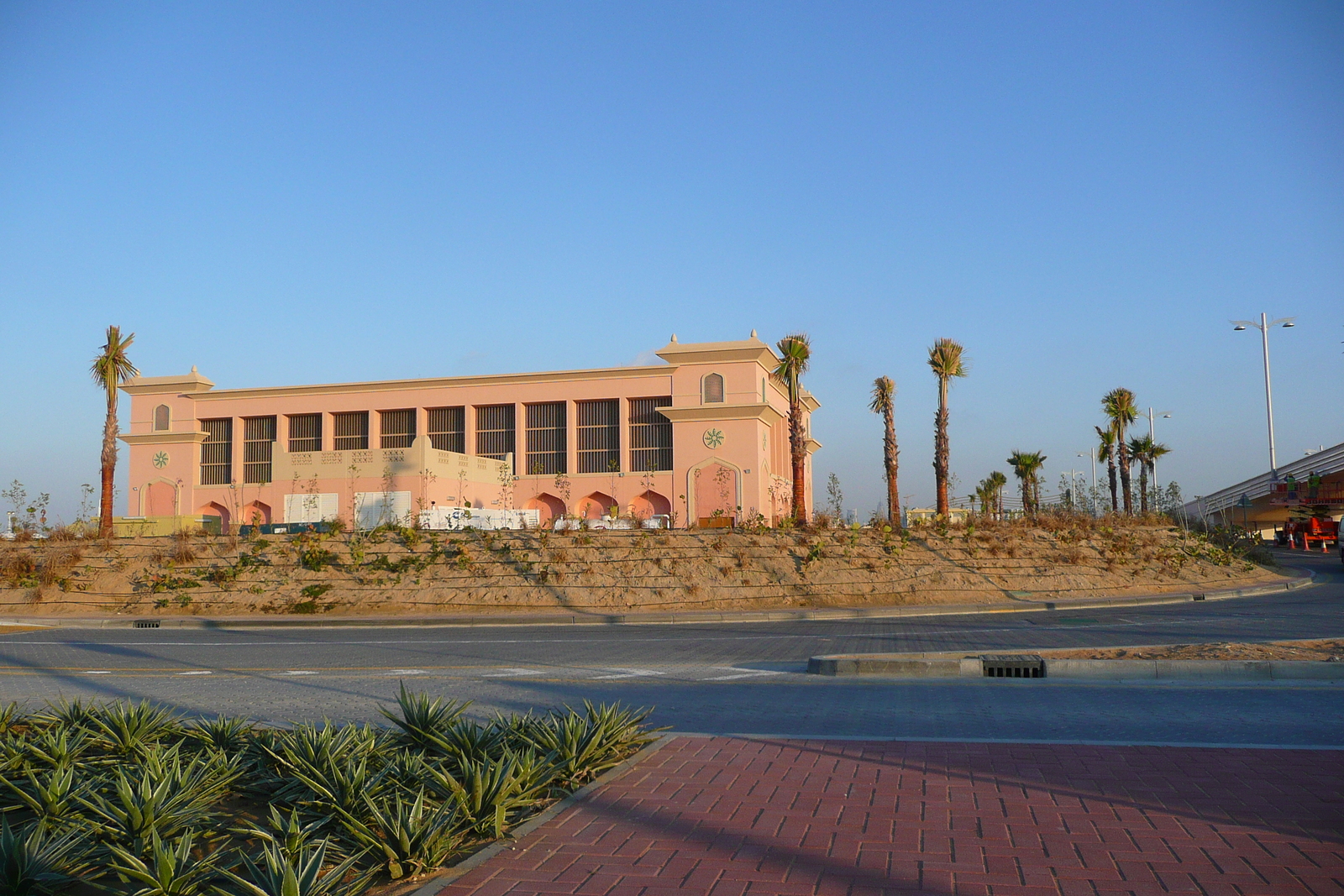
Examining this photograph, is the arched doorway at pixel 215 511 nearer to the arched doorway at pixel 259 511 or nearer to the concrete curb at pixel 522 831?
the arched doorway at pixel 259 511

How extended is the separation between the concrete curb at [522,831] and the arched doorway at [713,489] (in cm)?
4400

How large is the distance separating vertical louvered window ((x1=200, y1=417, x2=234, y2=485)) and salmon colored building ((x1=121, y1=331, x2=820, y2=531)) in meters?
0.09

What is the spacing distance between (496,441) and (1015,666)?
47.5 meters

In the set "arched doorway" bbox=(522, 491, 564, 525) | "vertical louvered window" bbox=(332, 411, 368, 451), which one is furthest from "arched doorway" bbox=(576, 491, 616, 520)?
"vertical louvered window" bbox=(332, 411, 368, 451)

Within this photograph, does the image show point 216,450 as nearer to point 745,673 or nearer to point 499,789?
point 745,673

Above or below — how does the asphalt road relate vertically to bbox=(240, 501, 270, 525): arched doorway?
below

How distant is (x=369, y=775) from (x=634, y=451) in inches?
1889

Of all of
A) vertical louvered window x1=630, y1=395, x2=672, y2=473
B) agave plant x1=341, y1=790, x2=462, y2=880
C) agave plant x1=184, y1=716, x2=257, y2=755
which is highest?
vertical louvered window x1=630, y1=395, x2=672, y2=473

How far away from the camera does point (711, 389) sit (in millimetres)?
52500

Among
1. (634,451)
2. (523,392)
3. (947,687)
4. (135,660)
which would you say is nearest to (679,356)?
(634,451)

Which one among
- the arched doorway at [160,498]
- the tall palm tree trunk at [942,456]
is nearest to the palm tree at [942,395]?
the tall palm tree trunk at [942,456]

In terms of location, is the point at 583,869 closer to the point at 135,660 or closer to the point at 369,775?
the point at 369,775

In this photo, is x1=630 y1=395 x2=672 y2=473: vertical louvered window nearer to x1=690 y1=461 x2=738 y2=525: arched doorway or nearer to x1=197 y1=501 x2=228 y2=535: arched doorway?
x1=690 y1=461 x2=738 y2=525: arched doorway

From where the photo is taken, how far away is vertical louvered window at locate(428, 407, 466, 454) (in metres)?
56.3
